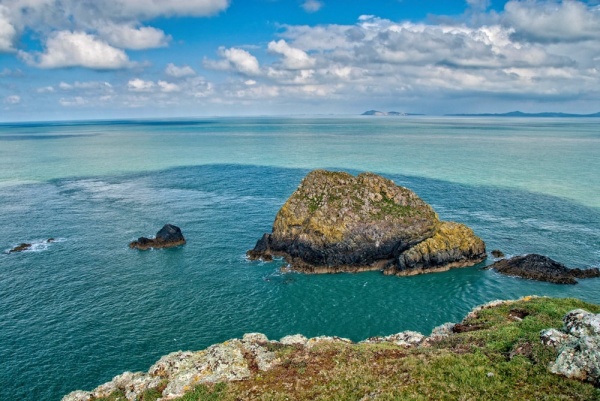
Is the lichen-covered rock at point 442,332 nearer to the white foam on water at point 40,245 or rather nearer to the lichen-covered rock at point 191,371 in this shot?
the lichen-covered rock at point 191,371

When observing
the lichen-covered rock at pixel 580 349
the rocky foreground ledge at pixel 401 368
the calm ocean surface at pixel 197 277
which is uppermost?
the lichen-covered rock at pixel 580 349

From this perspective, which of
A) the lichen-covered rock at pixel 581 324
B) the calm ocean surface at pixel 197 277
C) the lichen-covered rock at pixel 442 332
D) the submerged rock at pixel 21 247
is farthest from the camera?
the submerged rock at pixel 21 247

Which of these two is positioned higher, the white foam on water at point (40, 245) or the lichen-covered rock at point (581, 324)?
the lichen-covered rock at point (581, 324)

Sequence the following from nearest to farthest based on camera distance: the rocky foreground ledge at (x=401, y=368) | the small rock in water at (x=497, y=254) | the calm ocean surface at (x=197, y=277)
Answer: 1. the rocky foreground ledge at (x=401, y=368)
2. the calm ocean surface at (x=197, y=277)
3. the small rock in water at (x=497, y=254)

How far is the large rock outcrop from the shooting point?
64.4m

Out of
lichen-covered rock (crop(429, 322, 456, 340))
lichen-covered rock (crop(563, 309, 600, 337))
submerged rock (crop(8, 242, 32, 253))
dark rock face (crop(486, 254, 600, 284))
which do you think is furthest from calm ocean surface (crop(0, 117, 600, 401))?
lichen-covered rock (crop(563, 309, 600, 337))

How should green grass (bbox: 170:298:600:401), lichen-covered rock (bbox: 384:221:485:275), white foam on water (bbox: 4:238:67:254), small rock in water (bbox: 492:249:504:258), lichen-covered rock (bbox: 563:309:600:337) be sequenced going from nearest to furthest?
1. green grass (bbox: 170:298:600:401)
2. lichen-covered rock (bbox: 563:309:600:337)
3. lichen-covered rock (bbox: 384:221:485:275)
4. small rock in water (bbox: 492:249:504:258)
5. white foam on water (bbox: 4:238:67:254)

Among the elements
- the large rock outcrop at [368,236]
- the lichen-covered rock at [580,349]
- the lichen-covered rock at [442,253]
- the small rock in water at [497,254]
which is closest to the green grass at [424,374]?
the lichen-covered rock at [580,349]

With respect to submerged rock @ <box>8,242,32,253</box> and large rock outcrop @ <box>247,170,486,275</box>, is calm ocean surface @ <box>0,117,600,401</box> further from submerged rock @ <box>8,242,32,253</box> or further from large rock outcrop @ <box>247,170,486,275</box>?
large rock outcrop @ <box>247,170,486,275</box>

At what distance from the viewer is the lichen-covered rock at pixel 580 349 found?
23.0m

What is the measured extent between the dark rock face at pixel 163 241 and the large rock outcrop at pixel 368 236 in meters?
15.8

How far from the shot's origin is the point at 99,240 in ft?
252

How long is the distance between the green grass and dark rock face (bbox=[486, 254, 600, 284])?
102 ft

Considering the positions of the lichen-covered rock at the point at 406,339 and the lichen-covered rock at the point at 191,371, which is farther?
the lichen-covered rock at the point at 406,339
